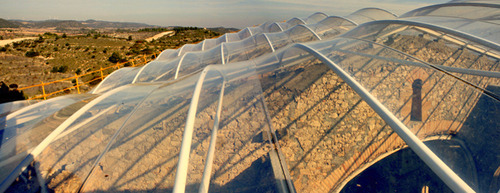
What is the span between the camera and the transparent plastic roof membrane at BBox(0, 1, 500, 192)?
111 inches

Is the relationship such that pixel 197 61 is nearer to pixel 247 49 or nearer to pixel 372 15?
pixel 247 49

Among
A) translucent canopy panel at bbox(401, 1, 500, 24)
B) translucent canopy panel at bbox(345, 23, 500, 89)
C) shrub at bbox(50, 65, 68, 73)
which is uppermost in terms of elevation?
shrub at bbox(50, 65, 68, 73)

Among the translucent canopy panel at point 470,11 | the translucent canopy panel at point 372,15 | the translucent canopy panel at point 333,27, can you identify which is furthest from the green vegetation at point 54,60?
the translucent canopy panel at point 372,15

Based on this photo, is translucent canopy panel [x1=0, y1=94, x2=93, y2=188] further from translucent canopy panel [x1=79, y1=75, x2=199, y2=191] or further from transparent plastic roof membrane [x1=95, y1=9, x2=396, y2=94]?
transparent plastic roof membrane [x1=95, y1=9, x2=396, y2=94]

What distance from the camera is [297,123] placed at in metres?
5.90

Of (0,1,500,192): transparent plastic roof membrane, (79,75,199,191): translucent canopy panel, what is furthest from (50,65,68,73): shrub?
(79,75,199,191): translucent canopy panel

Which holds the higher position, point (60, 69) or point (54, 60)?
point (54, 60)

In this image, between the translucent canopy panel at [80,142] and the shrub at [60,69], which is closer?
the translucent canopy panel at [80,142]

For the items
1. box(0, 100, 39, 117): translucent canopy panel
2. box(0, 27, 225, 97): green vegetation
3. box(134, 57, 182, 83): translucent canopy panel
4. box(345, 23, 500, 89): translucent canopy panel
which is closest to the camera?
box(345, 23, 500, 89): translucent canopy panel

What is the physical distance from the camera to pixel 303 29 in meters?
14.2

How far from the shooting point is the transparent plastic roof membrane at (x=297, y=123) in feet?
9.28

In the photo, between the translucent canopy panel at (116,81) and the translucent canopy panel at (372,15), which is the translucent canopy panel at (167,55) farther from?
the translucent canopy panel at (372,15)

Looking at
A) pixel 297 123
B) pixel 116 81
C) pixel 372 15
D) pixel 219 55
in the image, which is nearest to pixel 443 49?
pixel 297 123

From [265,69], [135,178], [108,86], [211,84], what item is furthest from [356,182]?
[108,86]
